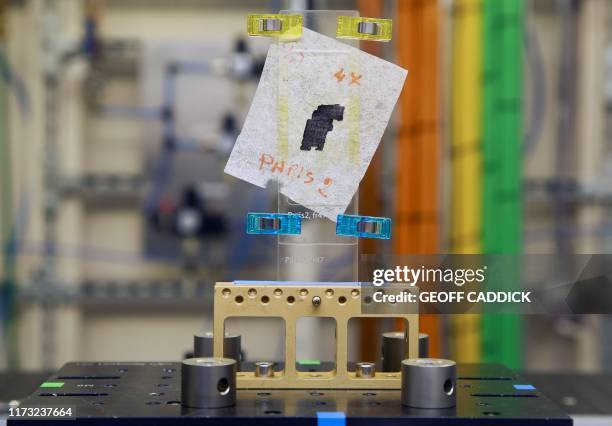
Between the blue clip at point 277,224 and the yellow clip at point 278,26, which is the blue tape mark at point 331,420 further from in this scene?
the yellow clip at point 278,26

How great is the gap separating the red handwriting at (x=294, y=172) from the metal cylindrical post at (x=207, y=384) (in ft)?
0.81

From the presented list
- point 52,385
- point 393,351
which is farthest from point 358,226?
point 52,385

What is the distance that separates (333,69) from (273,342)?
68.9 inches

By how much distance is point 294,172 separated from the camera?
96cm

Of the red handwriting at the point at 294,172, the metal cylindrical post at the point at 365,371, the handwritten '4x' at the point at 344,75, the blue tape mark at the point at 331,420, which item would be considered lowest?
the blue tape mark at the point at 331,420

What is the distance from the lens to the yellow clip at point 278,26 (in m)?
0.95

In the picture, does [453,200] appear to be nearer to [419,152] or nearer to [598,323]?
[419,152]

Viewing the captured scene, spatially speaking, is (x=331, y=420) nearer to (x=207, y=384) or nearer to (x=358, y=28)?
(x=207, y=384)

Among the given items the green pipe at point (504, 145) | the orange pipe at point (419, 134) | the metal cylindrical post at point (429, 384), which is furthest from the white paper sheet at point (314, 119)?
the green pipe at point (504, 145)

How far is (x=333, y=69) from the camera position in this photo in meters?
0.96

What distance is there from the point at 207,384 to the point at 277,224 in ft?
0.73

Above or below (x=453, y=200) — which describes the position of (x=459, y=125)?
above

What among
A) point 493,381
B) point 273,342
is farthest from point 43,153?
point 493,381
